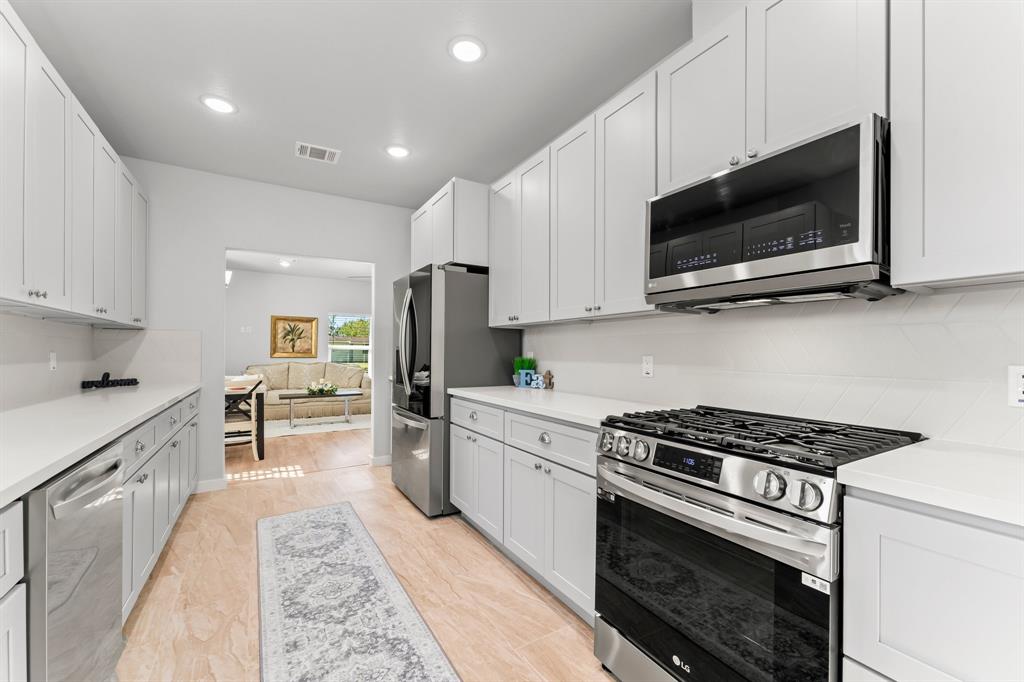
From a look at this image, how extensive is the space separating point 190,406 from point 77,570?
2.38 m

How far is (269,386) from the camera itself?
304 inches

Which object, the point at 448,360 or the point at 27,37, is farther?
the point at 448,360

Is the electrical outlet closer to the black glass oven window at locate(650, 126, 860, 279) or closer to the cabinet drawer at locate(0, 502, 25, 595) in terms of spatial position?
the black glass oven window at locate(650, 126, 860, 279)

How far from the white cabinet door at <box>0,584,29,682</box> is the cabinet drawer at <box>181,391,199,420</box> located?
89.4 inches

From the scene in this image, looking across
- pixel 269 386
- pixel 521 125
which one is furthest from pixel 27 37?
pixel 269 386

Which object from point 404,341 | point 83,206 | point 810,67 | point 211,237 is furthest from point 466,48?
point 211,237

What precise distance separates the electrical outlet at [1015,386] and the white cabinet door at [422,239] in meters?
3.27

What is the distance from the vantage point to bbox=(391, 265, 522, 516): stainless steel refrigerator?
10.4ft

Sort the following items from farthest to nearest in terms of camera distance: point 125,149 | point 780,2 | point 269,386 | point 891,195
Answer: point 269,386 < point 125,149 < point 780,2 < point 891,195

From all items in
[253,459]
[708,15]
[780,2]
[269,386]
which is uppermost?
[708,15]

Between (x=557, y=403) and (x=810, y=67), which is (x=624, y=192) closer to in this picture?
(x=810, y=67)

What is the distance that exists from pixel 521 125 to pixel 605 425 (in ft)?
7.60

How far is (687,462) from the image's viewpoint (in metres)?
1.38

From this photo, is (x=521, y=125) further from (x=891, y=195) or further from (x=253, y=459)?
(x=253, y=459)
